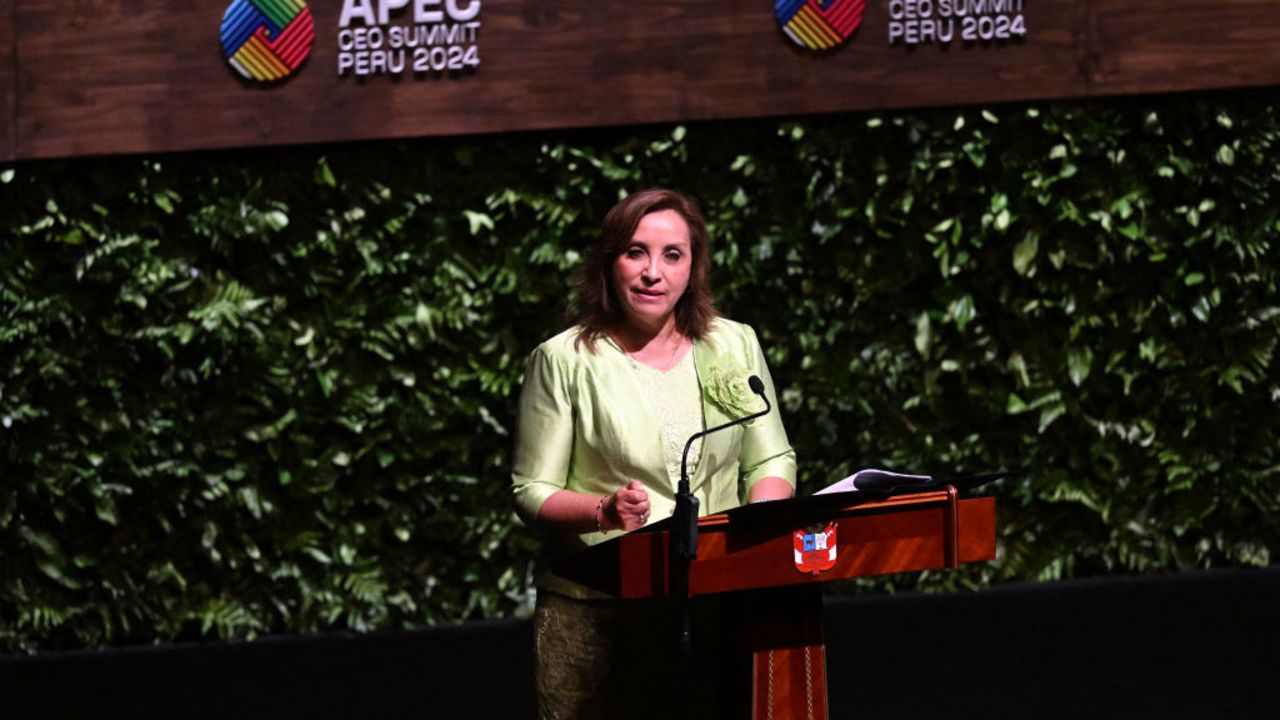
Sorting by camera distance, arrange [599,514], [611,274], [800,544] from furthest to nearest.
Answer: [611,274] → [599,514] → [800,544]

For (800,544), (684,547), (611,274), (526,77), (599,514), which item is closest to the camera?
(684,547)

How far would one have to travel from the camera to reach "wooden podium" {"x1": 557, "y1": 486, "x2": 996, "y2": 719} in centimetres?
234

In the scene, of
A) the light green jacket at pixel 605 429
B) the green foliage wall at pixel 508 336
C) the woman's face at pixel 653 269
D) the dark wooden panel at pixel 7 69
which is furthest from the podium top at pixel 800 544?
the dark wooden panel at pixel 7 69

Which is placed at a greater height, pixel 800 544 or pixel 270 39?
pixel 270 39

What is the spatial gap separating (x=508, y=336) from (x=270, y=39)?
4.28ft

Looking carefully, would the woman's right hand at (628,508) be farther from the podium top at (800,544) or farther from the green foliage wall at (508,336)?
the green foliage wall at (508,336)

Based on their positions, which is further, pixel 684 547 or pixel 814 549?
pixel 814 549

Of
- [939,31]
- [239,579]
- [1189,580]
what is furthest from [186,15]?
[1189,580]

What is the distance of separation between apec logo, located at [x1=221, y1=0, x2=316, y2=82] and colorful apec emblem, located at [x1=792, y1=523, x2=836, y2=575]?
363 cm

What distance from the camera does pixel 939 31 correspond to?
5.53 metres

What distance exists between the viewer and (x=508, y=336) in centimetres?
551

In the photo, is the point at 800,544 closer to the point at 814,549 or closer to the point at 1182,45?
the point at 814,549

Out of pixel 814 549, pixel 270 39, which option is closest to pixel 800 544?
pixel 814 549

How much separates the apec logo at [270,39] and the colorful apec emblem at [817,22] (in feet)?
5.34
